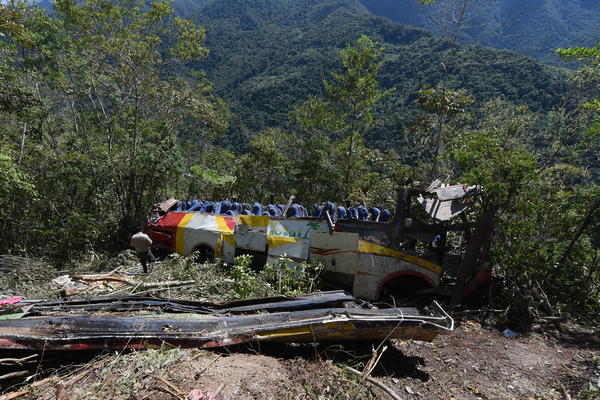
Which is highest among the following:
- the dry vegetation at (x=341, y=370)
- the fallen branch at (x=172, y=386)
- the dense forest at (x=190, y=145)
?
the dense forest at (x=190, y=145)

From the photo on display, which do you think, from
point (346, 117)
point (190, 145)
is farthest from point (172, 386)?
point (190, 145)

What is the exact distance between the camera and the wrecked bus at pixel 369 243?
19.8 ft

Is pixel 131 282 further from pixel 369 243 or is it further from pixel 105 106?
pixel 105 106

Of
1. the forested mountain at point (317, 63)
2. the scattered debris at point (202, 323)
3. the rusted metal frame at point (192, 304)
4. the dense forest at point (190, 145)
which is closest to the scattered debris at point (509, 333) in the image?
the dense forest at point (190, 145)

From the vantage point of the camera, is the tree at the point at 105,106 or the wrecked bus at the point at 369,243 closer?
the wrecked bus at the point at 369,243

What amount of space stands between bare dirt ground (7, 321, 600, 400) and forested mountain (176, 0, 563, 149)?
985 centimetres

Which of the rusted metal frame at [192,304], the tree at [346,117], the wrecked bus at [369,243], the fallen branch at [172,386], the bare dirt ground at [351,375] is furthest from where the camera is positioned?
the tree at [346,117]

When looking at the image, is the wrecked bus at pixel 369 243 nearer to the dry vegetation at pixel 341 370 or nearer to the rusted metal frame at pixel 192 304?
the dry vegetation at pixel 341 370

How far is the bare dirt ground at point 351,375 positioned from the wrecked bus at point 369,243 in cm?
123

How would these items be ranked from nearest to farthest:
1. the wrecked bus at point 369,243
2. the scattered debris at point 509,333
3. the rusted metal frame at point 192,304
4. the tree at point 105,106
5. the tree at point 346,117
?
the rusted metal frame at point 192,304 < the scattered debris at point 509,333 < the wrecked bus at point 369,243 < the tree at point 105,106 < the tree at point 346,117

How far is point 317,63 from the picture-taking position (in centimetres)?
7925

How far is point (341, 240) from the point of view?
6375 mm

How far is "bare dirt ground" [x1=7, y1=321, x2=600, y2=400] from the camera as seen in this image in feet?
10.2

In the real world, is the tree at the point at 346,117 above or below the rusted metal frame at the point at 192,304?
above
